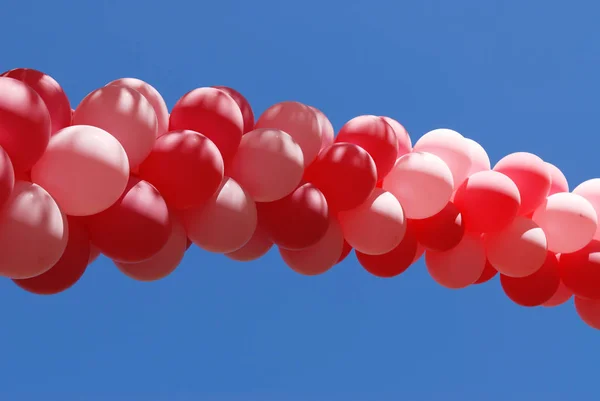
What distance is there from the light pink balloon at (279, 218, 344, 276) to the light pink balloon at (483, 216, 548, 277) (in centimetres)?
56

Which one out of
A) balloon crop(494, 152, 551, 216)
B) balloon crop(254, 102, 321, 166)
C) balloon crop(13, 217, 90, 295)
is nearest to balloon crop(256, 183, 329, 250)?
balloon crop(254, 102, 321, 166)

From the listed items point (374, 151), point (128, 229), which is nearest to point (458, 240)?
point (374, 151)

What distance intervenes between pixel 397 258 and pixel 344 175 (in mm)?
444

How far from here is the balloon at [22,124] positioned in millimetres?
1755

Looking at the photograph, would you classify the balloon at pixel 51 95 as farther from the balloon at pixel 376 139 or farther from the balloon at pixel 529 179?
the balloon at pixel 529 179

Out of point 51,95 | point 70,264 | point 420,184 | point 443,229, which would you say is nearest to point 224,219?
point 70,264

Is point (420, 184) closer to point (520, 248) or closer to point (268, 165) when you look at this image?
point (520, 248)

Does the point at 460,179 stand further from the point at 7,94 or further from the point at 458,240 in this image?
the point at 7,94

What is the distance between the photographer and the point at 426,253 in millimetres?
2828

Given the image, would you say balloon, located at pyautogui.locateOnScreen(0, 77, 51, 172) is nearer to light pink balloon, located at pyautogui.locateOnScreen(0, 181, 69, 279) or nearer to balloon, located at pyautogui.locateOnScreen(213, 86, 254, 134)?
light pink balloon, located at pyautogui.locateOnScreen(0, 181, 69, 279)

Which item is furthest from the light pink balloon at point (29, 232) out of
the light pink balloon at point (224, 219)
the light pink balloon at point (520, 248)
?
the light pink balloon at point (520, 248)

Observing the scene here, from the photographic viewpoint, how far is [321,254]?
2451 mm

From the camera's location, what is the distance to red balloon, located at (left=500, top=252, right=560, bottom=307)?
2805mm

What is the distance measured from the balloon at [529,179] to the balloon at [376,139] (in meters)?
0.48
